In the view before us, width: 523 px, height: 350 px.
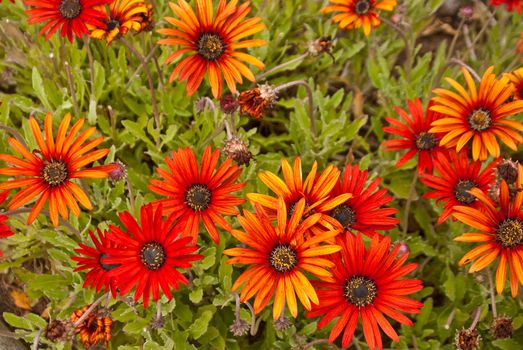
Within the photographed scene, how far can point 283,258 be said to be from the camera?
2.54 metres

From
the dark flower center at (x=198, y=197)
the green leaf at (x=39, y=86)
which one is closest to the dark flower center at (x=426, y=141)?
the dark flower center at (x=198, y=197)

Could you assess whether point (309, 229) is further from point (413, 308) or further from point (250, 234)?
point (413, 308)

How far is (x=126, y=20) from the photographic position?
317 centimetres

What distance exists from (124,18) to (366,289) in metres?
1.94

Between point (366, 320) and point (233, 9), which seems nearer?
point (366, 320)

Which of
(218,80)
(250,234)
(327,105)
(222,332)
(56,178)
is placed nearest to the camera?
(250,234)

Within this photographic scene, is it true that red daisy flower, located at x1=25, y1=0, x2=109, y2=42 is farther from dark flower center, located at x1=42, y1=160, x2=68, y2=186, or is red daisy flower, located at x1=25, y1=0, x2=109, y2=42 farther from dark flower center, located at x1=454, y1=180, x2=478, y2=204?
dark flower center, located at x1=454, y1=180, x2=478, y2=204

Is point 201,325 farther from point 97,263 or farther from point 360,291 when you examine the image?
point 360,291

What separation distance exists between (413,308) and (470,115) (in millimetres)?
1217

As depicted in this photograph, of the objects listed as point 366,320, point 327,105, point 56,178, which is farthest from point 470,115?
point 56,178

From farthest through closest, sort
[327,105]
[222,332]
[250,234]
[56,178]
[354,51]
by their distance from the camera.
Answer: [354,51], [327,105], [222,332], [56,178], [250,234]

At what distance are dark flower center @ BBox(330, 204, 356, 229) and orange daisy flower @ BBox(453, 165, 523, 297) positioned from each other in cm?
48

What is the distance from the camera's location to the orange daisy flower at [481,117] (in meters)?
3.06

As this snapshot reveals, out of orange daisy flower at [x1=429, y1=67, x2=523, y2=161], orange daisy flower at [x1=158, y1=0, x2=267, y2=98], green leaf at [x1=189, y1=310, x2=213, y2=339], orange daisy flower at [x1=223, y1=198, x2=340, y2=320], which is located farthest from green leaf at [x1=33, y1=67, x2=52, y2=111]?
orange daisy flower at [x1=429, y1=67, x2=523, y2=161]
